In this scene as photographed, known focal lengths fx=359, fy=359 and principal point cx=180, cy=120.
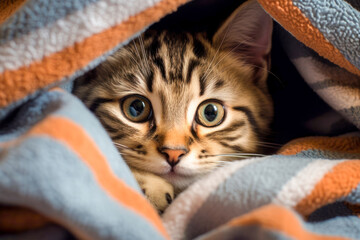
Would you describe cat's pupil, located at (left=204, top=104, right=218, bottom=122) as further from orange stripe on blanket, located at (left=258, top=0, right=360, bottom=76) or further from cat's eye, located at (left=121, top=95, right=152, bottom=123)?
orange stripe on blanket, located at (left=258, top=0, right=360, bottom=76)

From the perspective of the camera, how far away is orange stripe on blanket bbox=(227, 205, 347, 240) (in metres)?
0.48

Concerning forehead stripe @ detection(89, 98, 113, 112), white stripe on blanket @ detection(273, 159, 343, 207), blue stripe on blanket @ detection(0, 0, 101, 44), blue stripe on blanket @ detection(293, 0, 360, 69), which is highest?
blue stripe on blanket @ detection(0, 0, 101, 44)

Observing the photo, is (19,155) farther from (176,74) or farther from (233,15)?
(233,15)

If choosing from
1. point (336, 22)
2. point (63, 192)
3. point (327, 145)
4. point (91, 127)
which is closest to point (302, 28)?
point (336, 22)

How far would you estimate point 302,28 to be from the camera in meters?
0.81

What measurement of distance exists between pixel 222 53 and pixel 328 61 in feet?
1.04

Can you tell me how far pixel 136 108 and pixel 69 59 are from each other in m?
0.33

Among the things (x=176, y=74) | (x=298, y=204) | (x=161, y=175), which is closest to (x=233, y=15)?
(x=176, y=74)

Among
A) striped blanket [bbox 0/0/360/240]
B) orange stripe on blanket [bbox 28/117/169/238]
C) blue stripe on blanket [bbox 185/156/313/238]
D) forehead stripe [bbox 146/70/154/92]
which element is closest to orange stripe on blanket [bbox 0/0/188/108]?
striped blanket [bbox 0/0/360/240]

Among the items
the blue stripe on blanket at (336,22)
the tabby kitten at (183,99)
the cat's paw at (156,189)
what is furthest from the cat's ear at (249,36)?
the cat's paw at (156,189)

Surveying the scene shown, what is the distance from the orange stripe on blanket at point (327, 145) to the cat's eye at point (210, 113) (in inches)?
8.2

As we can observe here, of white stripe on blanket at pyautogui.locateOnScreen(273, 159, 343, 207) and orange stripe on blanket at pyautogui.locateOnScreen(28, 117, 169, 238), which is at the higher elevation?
orange stripe on blanket at pyautogui.locateOnScreen(28, 117, 169, 238)

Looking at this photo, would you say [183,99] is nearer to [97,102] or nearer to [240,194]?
[97,102]

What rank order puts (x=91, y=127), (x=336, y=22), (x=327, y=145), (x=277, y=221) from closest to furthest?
(x=277, y=221) → (x=91, y=127) → (x=336, y=22) → (x=327, y=145)
